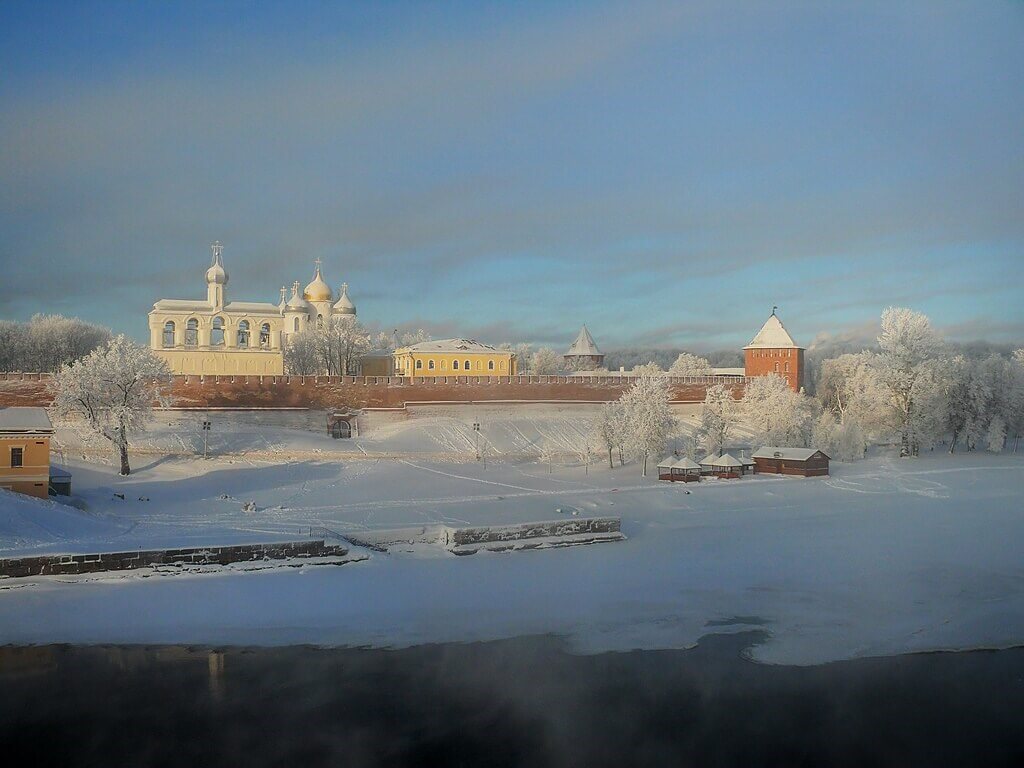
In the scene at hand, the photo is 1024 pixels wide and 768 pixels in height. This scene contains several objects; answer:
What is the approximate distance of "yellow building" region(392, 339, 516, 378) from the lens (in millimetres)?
Answer: 36312

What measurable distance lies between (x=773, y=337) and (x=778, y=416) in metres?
11.3

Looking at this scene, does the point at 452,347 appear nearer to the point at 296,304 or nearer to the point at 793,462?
the point at 296,304

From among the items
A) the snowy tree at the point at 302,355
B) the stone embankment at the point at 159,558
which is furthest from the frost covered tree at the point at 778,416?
the stone embankment at the point at 159,558

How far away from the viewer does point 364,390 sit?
3030 centimetres

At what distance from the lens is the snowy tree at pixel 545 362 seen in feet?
157

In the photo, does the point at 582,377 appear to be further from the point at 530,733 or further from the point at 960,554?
the point at 530,733

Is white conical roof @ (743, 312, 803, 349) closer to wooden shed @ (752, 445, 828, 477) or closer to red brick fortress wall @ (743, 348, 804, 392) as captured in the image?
red brick fortress wall @ (743, 348, 804, 392)

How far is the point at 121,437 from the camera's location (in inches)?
815

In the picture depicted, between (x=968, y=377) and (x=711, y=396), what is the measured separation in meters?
7.77

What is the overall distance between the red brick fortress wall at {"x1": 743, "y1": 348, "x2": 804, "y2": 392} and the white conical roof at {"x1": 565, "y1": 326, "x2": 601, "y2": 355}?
12104 mm

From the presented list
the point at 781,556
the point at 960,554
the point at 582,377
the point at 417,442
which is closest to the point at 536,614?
the point at 781,556

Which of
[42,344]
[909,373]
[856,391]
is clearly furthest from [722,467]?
[42,344]

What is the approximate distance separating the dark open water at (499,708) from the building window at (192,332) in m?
25.1

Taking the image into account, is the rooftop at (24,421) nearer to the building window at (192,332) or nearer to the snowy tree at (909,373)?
the building window at (192,332)
